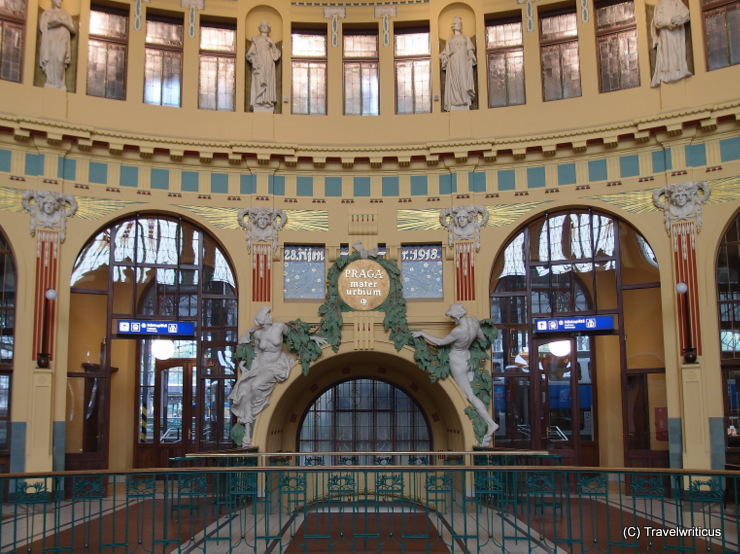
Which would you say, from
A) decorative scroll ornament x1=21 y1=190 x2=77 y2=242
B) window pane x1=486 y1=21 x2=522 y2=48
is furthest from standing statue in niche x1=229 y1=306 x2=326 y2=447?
window pane x1=486 y1=21 x2=522 y2=48

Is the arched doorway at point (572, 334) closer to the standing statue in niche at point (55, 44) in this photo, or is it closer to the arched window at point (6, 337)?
the arched window at point (6, 337)

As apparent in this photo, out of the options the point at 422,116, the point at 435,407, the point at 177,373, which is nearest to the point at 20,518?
the point at 177,373

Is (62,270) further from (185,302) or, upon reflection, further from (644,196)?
(644,196)

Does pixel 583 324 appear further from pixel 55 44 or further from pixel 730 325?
pixel 55 44

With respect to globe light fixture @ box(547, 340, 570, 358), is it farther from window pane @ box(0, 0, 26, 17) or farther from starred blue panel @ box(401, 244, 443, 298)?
Result: window pane @ box(0, 0, 26, 17)

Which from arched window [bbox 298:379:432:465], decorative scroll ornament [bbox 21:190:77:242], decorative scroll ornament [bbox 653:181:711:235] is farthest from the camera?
arched window [bbox 298:379:432:465]

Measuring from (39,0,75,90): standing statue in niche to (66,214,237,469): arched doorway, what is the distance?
3.02 meters

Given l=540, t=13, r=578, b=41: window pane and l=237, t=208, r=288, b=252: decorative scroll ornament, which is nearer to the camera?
l=237, t=208, r=288, b=252: decorative scroll ornament

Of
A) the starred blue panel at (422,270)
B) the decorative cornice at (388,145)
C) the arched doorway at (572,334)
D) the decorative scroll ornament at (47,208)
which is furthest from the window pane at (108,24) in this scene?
the arched doorway at (572,334)

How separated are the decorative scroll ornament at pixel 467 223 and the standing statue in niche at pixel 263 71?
4407mm

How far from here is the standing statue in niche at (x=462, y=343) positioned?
1543cm

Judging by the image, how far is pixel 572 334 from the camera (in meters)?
15.7

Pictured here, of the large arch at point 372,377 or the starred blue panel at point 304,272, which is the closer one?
the large arch at point 372,377

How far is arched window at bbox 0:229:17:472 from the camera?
14.5 meters
